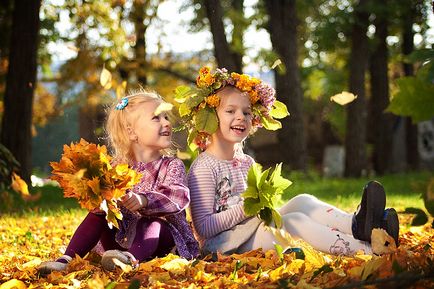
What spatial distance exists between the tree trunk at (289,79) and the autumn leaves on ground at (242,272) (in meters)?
8.87

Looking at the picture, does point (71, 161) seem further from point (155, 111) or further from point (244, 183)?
point (244, 183)

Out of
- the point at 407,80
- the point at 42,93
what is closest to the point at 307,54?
the point at 42,93

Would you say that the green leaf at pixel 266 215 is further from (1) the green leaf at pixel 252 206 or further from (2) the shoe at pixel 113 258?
(2) the shoe at pixel 113 258

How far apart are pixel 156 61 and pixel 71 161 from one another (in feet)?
56.4

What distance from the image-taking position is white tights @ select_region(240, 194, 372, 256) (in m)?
4.50

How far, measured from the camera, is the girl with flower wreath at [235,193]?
452cm

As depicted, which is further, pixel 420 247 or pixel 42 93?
pixel 42 93

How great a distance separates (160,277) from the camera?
3701 millimetres

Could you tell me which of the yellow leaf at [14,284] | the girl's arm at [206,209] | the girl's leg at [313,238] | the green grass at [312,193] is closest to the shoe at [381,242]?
the girl's leg at [313,238]

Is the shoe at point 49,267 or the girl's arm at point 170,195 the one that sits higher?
the girl's arm at point 170,195

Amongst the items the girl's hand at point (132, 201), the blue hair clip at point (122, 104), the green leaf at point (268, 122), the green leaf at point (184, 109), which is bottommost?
the girl's hand at point (132, 201)

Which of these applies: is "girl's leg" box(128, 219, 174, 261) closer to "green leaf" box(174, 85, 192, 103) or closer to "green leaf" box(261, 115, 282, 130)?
"green leaf" box(174, 85, 192, 103)

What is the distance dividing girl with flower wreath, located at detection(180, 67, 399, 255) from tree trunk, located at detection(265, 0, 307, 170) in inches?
347

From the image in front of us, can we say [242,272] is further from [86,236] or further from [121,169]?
[86,236]
